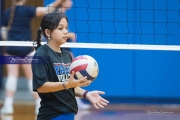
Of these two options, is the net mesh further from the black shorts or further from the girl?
the girl

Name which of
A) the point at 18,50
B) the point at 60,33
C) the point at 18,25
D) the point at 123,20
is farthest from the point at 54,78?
the point at 123,20

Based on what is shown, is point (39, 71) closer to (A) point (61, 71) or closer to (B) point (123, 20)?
(A) point (61, 71)

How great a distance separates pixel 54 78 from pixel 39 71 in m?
0.13

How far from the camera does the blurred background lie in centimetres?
684

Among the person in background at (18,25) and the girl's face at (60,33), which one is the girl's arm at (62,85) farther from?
the person in background at (18,25)

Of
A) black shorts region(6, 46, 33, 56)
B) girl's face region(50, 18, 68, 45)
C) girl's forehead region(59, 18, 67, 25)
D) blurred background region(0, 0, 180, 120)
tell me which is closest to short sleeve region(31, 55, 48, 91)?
girl's face region(50, 18, 68, 45)

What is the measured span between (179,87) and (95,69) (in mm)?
4265

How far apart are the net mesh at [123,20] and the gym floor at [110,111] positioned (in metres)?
0.94

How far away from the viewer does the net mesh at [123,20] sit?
683 cm

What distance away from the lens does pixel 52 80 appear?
298 cm

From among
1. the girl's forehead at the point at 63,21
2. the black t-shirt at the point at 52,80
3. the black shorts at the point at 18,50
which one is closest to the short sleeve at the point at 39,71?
the black t-shirt at the point at 52,80

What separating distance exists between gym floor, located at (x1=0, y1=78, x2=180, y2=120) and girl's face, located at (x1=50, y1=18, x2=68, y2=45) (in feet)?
8.87

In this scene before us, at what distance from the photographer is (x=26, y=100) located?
7105mm

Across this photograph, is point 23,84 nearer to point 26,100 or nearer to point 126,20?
point 26,100
